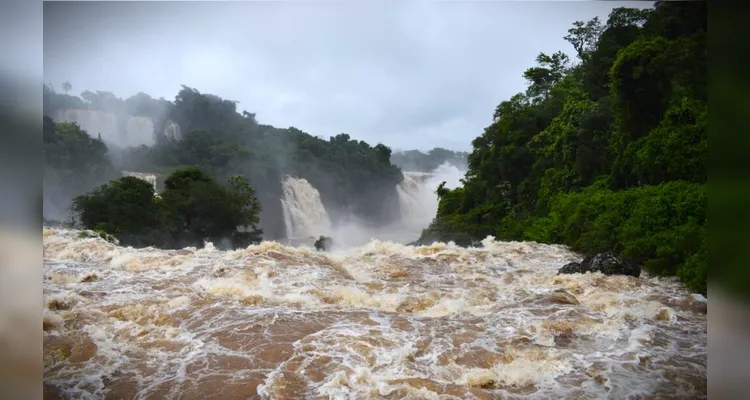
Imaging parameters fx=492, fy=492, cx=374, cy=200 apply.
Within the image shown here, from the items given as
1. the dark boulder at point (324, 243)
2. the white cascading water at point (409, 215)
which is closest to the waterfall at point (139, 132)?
the dark boulder at point (324, 243)

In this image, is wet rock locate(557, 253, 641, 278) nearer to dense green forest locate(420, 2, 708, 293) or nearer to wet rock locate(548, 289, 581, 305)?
dense green forest locate(420, 2, 708, 293)

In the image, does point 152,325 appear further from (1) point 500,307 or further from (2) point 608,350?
(2) point 608,350

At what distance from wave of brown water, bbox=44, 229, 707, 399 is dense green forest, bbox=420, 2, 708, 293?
345 mm

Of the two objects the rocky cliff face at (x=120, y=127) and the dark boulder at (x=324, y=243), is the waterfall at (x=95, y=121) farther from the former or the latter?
the dark boulder at (x=324, y=243)

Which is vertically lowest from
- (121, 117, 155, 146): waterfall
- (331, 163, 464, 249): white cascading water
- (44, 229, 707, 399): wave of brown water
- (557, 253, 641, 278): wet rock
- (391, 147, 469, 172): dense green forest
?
(44, 229, 707, 399): wave of brown water

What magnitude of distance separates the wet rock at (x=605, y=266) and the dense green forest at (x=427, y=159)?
1.42m

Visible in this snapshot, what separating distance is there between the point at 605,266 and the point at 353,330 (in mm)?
2394

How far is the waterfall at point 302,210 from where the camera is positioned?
197 inches

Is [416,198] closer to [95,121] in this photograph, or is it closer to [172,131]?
[172,131]

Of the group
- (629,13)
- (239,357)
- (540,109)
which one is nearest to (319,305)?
(239,357)

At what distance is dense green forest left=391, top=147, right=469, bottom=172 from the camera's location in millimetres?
4592

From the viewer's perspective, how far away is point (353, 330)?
3.23 meters

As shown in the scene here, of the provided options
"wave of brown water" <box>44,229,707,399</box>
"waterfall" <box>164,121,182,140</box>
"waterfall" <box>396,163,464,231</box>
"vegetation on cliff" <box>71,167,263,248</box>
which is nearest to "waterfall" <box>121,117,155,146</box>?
"waterfall" <box>164,121,182,140</box>

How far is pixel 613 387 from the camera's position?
265 cm
